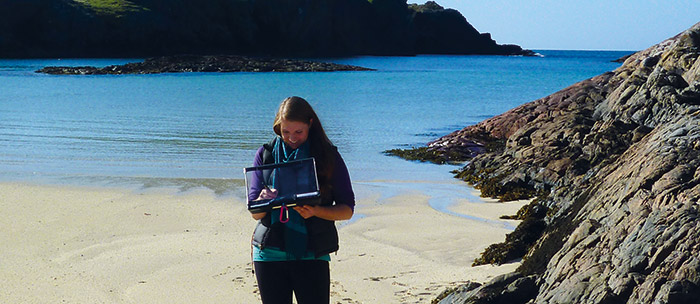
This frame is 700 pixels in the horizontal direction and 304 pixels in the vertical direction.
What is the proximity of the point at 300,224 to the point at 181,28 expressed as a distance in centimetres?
10475

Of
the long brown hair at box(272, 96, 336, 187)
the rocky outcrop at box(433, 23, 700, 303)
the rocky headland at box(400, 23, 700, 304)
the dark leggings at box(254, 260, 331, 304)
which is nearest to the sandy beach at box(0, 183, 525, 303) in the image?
the rocky headland at box(400, 23, 700, 304)

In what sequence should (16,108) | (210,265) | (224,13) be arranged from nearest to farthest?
(210,265) → (16,108) → (224,13)

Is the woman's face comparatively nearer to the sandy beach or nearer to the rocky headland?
the rocky headland

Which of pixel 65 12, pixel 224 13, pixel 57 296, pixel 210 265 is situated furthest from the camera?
pixel 224 13

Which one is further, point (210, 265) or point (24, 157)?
point (24, 157)

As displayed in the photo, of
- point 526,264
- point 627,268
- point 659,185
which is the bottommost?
point 526,264

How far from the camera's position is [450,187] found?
13.4 m

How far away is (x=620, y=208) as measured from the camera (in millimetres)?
5520

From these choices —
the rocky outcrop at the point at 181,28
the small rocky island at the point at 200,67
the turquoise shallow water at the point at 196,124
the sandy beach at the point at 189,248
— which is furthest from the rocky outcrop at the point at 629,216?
the rocky outcrop at the point at 181,28

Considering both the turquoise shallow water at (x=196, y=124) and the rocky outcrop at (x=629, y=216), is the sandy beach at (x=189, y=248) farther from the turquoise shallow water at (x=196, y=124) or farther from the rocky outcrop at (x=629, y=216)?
the turquoise shallow water at (x=196, y=124)

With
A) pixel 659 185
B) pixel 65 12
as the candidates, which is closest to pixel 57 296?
pixel 659 185

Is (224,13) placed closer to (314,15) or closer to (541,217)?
(314,15)

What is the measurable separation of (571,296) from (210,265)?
4231mm

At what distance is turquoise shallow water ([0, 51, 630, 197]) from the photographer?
587 inches
